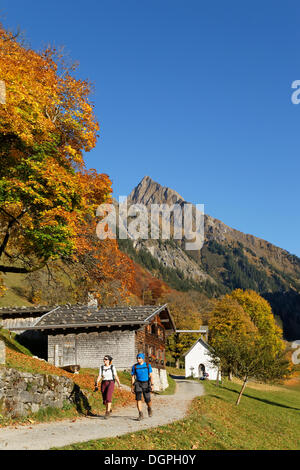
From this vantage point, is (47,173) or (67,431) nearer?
(67,431)

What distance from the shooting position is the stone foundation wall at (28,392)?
13586mm

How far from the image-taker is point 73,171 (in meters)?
23.9

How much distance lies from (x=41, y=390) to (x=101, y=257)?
467 inches

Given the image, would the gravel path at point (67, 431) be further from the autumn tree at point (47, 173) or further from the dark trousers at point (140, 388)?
the autumn tree at point (47, 173)

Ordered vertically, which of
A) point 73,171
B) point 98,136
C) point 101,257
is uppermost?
point 98,136

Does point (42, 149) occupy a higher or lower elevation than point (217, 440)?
higher

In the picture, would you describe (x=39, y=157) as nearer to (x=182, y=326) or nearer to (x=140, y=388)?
(x=140, y=388)

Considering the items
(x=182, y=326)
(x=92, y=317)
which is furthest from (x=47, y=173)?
(x=182, y=326)

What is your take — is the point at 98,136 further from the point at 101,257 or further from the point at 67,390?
the point at 67,390

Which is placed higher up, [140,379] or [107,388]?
[140,379]

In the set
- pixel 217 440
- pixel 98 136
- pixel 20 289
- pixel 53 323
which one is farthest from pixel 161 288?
pixel 217 440

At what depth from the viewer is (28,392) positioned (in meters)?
14.5

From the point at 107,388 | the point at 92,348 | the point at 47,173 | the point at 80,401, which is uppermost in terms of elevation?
the point at 47,173

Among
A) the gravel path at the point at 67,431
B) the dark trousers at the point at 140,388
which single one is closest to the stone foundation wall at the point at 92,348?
the gravel path at the point at 67,431
